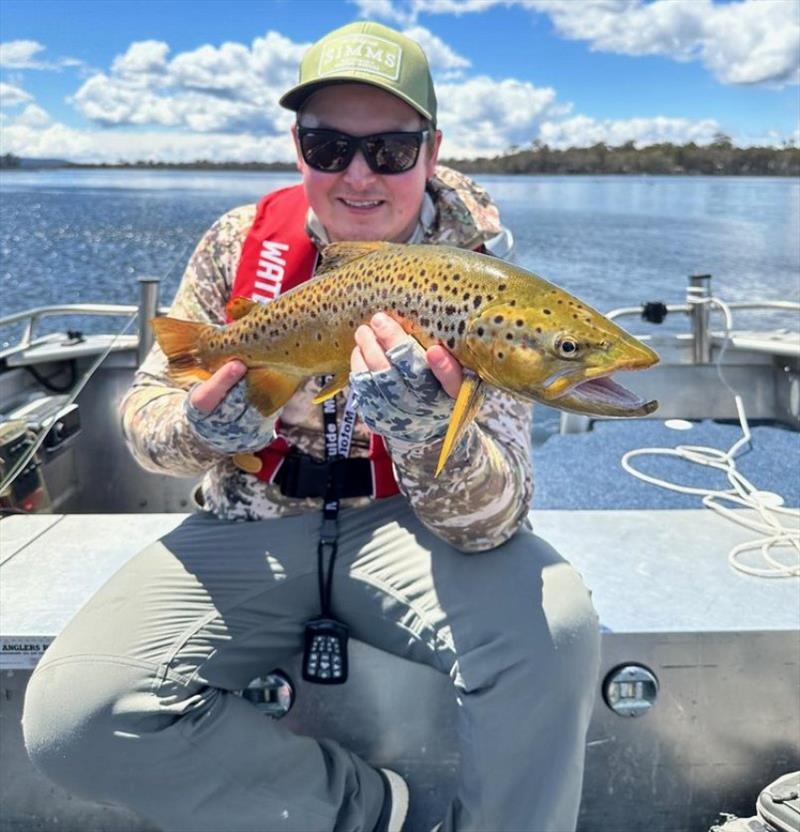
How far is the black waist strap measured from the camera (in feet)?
8.99

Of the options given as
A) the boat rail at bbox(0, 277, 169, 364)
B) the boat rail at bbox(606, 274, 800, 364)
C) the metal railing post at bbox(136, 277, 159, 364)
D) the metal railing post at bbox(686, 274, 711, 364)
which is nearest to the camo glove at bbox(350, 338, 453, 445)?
the boat rail at bbox(0, 277, 169, 364)

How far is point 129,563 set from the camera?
271cm

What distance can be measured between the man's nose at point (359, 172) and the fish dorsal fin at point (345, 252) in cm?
39

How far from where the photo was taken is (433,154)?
289 centimetres

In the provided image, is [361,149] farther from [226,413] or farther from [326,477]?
[326,477]

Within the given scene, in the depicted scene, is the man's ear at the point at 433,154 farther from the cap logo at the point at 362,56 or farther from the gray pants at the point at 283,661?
the gray pants at the point at 283,661

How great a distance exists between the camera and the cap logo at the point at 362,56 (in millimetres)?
2602

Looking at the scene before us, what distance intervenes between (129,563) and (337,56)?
66.0 inches

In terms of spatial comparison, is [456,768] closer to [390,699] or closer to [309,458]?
[390,699]

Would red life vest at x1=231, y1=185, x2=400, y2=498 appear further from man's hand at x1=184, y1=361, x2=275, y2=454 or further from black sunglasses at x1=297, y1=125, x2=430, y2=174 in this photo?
black sunglasses at x1=297, y1=125, x2=430, y2=174

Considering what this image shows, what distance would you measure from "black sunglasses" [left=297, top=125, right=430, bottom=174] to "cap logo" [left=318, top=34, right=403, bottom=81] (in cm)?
17

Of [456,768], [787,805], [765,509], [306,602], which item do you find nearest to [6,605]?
[306,602]

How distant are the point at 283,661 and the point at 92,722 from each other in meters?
0.61

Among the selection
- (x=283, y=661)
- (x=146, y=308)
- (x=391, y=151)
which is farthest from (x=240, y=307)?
(x=146, y=308)
